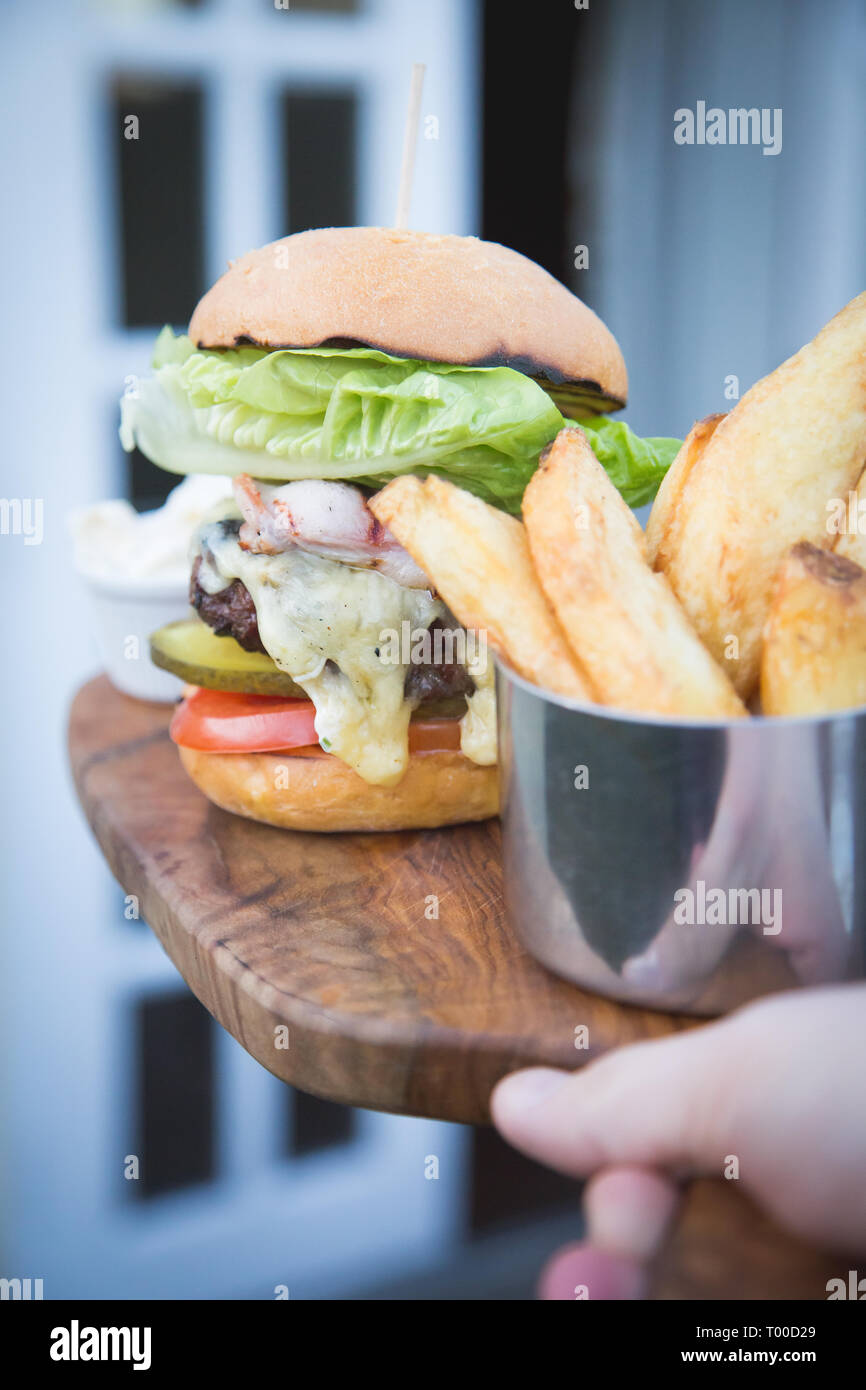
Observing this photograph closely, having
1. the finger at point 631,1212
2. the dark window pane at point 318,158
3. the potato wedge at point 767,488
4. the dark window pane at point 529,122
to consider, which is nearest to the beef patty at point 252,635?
the potato wedge at point 767,488

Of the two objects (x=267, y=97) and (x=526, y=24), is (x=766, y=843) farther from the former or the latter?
(x=526, y=24)

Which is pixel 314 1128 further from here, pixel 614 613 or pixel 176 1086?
pixel 614 613

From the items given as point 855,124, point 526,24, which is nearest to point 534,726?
point 526,24

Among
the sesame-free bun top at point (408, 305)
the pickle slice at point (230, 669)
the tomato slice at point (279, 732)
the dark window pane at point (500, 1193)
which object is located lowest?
the dark window pane at point (500, 1193)

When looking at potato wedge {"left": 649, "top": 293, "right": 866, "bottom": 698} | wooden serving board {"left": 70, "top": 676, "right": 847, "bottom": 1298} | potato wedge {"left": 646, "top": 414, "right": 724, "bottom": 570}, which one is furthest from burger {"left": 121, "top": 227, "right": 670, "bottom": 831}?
potato wedge {"left": 649, "top": 293, "right": 866, "bottom": 698}

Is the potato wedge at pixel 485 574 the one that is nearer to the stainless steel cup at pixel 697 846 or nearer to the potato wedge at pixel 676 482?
the stainless steel cup at pixel 697 846

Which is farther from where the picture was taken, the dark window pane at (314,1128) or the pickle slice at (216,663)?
the dark window pane at (314,1128)
